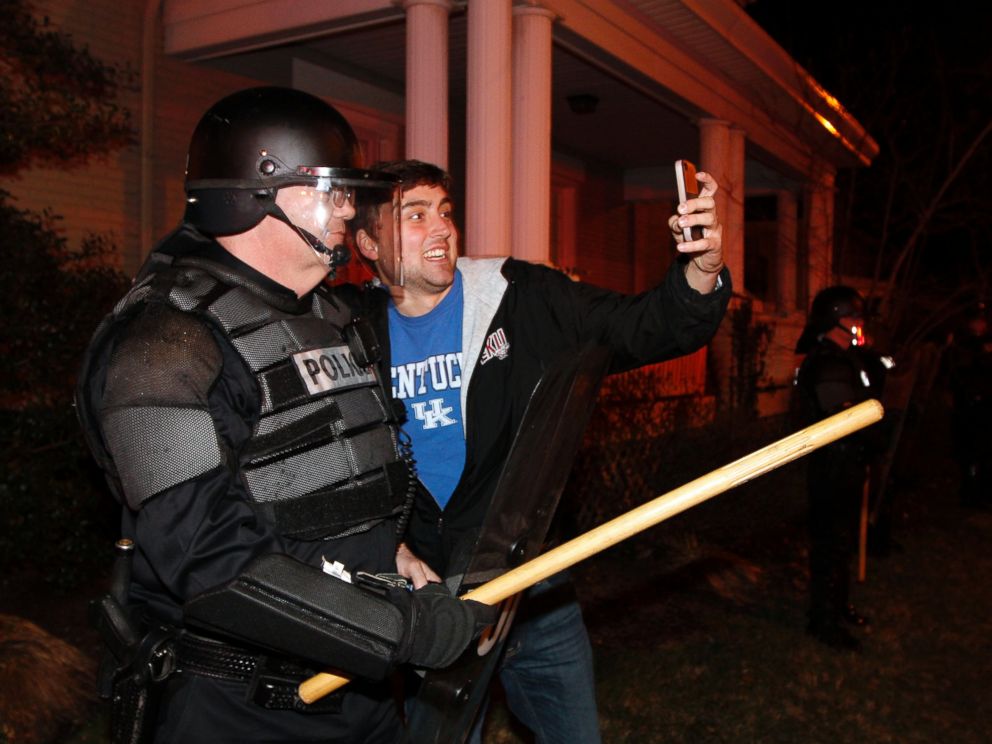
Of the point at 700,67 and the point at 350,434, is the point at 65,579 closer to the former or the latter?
the point at 350,434

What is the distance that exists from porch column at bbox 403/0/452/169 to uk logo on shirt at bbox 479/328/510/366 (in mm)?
4416

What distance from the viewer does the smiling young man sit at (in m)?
2.47

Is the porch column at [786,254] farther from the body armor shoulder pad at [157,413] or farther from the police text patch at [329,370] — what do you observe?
the body armor shoulder pad at [157,413]

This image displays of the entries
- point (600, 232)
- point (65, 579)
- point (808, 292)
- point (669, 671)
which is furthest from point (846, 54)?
point (65, 579)

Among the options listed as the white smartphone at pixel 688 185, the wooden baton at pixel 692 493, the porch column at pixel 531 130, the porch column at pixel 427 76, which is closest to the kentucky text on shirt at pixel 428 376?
the white smartphone at pixel 688 185

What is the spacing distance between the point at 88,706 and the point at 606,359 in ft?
9.58

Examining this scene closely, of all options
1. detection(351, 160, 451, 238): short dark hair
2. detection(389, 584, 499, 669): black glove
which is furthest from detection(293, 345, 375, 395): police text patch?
detection(389, 584, 499, 669): black glove

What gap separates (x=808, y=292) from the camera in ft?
43.1

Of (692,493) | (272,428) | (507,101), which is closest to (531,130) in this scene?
(507,101)

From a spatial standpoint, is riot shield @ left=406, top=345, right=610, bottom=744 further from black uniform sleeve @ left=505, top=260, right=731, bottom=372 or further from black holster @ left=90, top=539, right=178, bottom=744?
black holster @ left=90, top=539, right=178, bottom=744

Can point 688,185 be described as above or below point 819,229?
below

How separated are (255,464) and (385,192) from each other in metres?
0.77

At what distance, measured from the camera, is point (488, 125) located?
22.0 ft

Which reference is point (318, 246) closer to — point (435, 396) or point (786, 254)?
point (435, 396)
